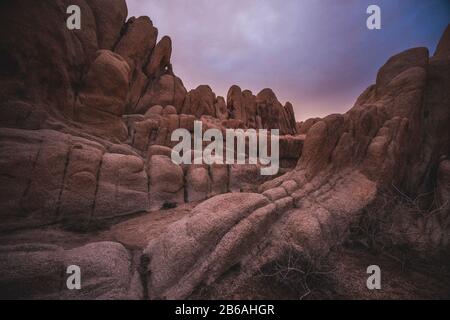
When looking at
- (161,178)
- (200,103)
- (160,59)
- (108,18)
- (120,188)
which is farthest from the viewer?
(200,103)

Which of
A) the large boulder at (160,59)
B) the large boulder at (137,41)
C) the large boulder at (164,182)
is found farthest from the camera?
the large boulder at (160,59)

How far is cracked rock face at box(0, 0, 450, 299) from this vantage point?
5969 mm

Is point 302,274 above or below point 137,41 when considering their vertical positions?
below

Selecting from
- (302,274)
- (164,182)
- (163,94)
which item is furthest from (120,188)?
(163,94)

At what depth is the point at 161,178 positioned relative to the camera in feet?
42.3

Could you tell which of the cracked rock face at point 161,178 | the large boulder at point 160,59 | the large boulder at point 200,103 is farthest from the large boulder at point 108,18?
the large boulder at point 200,103

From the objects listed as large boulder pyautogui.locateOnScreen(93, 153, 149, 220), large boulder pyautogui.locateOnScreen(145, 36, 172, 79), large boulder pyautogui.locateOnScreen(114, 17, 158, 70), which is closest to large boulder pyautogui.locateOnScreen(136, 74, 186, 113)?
large boulder pyautogui.locateOnScreen(145, 36, 172, 79)

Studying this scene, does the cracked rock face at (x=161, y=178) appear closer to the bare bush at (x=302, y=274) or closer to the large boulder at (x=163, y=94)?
the bare bush at (x=302, y=274)

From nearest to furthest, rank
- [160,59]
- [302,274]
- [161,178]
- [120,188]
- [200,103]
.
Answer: [302,274] < [120,188] < [161,178] < [160,59] < [200,103]

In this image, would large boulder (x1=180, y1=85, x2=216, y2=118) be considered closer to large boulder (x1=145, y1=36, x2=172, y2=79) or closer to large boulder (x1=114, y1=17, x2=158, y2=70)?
large boulder (x1=145, y1=36, x2=172, y2=79)

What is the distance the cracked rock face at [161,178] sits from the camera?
5.97 meters

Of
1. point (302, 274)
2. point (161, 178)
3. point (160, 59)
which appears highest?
point (160, 59)

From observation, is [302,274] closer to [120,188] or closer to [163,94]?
[120,188]

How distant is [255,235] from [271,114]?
51.7m
